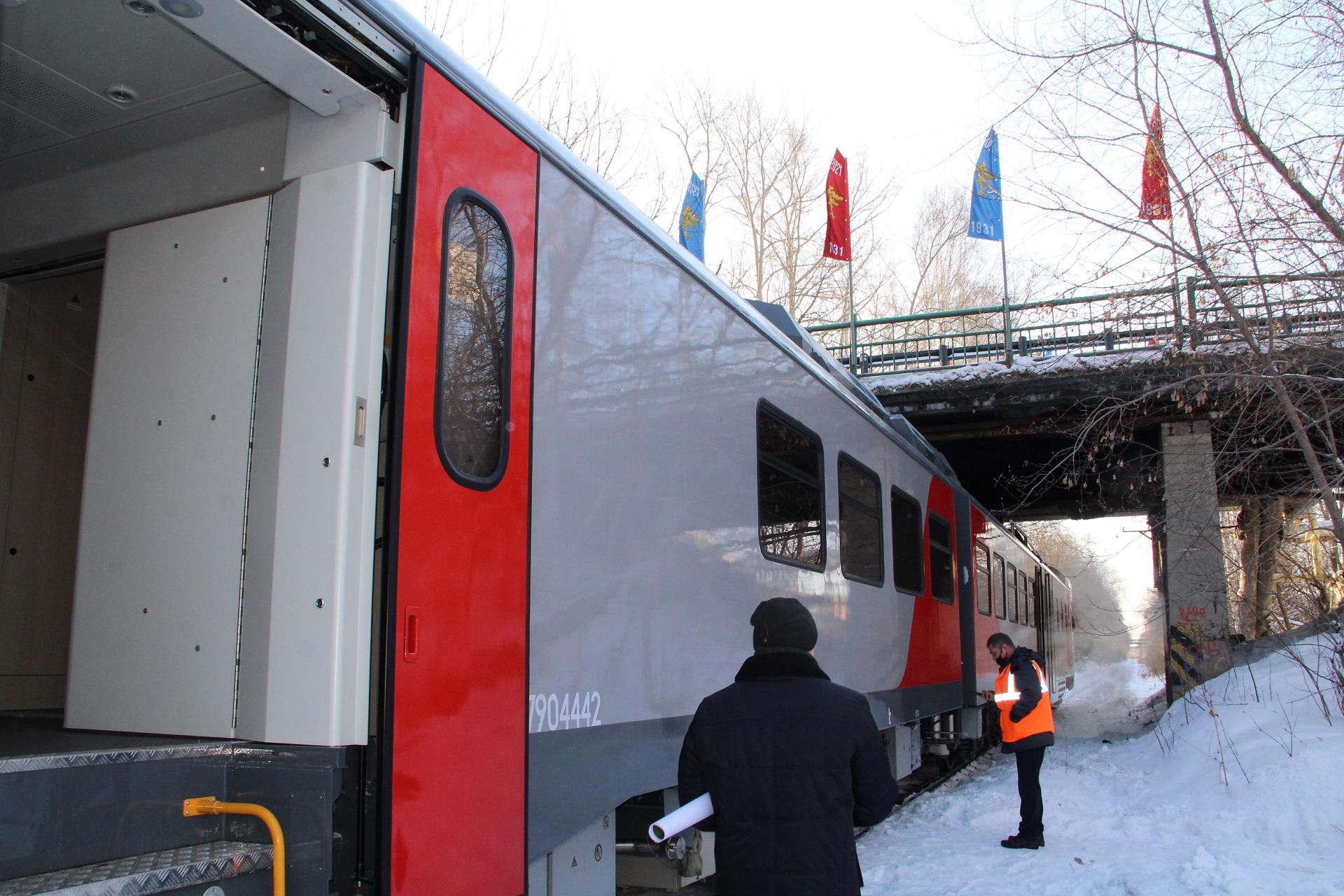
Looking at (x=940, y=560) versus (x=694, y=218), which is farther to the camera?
(x=694, y=218)

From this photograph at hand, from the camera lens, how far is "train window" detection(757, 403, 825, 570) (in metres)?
5.24

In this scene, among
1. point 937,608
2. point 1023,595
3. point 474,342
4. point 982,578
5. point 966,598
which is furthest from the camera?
point 1023,595

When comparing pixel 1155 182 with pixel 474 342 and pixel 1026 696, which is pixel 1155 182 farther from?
pixel 474 342

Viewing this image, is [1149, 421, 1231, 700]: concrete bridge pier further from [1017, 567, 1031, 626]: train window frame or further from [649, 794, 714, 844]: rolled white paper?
[649, 794, 714, 844]: rolled white paper

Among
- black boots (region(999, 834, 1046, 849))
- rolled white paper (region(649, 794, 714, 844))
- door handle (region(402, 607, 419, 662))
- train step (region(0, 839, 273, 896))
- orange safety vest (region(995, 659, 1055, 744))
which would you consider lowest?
black boots (region(999, 834, 1046, 849))

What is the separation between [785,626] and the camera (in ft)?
9.36

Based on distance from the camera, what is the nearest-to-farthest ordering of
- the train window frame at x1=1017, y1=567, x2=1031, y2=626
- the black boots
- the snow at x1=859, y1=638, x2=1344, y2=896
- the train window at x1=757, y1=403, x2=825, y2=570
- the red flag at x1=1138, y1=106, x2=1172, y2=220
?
the train window at x1=757, y1=403, x2=825, y2=570 → the snow at x1=859, y1=638, x2=1344, y2=896 → the black boots → the red flag at x1=1138, y1=106, x2=1172, y2=220 → the train window frame at x1=1017, y1=567, x2=1031, y2=626

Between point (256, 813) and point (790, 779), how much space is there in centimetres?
132

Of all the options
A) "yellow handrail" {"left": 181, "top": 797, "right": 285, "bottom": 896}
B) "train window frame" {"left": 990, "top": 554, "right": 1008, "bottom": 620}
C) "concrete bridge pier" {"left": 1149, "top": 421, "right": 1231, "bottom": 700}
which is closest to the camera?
"yellow handrail" {"left": 181, "top": 797, "right": 285, "bottom": 896}

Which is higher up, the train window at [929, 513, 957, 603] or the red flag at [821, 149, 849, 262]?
the red flag at [821, 149, 849, 262]

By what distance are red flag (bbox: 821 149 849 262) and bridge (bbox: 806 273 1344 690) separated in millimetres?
2003

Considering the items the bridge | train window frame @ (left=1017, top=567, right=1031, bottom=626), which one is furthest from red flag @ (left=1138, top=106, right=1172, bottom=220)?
train window frame @ (left=1017, top=567, right=1031, bottom=626)

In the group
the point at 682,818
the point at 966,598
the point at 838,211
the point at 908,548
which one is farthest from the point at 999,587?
the point at 682,818

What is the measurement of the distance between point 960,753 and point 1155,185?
26.3 ft
